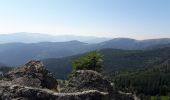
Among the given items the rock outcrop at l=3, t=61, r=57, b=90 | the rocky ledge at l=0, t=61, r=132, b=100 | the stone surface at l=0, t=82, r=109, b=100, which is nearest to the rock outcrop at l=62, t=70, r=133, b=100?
the rocky ledge at l=0, t=61, r=132, b=100

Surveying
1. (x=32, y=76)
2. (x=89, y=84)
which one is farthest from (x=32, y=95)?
(x=89, y=84)

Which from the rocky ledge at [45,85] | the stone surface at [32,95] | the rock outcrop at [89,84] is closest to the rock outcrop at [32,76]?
the rocky ledge at [45,85]

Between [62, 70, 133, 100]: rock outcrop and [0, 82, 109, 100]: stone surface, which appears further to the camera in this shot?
[62, 70, 133, 100]: rock outcrop

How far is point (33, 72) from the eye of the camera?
30.6m

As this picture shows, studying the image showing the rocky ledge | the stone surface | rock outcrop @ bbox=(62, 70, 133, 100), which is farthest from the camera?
rock outcrop @ bbox=(62, 70, 133, 100)

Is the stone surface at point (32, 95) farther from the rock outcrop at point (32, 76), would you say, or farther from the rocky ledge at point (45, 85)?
the rock outcrop at point (32, 76)

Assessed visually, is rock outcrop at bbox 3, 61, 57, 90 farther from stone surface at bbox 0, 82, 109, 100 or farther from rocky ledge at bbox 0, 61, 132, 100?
stone surface at bbox 0, 82, 109, 100

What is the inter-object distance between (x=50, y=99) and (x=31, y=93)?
1440mm

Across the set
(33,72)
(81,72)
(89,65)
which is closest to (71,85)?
(81,72)

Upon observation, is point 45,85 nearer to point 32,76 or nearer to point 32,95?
point 32,76

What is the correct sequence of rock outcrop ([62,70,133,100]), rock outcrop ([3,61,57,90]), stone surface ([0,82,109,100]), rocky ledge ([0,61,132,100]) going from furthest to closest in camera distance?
rock outcrop ([62,70,133,100]), rock outcrop ([3,61,57,90]), rocky ledge ([0,61,132,100]), stone surface ([0,82,109,100])

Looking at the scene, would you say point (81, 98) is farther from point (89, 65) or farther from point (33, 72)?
point (89, 65)

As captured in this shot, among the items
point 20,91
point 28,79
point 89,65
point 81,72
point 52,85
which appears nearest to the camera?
point 20,91

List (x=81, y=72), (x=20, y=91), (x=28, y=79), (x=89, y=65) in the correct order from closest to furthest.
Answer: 1. (x=20, y=91)
2. (x=28, y=79)
3. (x=81, y=72)
4. (x=89, y=65)
